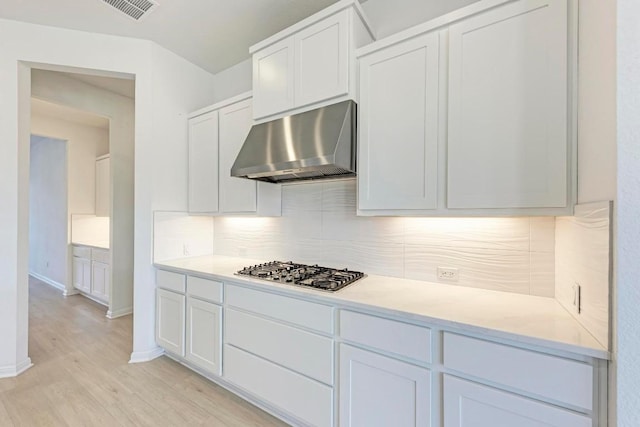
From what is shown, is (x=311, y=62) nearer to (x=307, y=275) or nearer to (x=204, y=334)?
(x=307, y=275)

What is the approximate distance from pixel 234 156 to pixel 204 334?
149 centimetres

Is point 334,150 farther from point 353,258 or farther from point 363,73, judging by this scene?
point 353,258

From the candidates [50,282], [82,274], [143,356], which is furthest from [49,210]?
[143,356]

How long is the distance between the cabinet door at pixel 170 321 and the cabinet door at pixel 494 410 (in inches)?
82.5

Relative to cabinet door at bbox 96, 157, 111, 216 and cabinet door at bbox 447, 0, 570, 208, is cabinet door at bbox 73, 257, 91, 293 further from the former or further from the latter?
cabinet door at bbox 447, 0, 570, 208

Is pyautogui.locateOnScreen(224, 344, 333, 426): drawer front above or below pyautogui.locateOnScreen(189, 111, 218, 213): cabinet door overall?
below

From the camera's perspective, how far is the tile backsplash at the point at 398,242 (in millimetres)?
1588

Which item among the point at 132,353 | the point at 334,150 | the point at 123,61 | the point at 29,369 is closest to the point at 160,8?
the point at 123,61

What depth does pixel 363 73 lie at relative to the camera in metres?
1.79

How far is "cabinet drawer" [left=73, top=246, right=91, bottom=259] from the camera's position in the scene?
14.7 feet

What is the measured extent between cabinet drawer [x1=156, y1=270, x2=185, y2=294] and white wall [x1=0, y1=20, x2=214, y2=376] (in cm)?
9

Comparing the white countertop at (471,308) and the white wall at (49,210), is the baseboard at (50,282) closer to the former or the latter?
the white wall at (49,210)

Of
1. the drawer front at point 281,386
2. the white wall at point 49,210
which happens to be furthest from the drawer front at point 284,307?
the white wall at point 49,210

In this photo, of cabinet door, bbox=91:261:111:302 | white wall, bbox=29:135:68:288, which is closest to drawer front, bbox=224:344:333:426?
cabinet door, bbox=91:261:111:302
